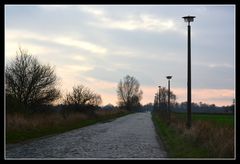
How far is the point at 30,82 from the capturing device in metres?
43.2

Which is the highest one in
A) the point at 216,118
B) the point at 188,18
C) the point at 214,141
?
the point at 188,18

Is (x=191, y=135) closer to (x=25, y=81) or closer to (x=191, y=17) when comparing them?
(x=191, y=17)

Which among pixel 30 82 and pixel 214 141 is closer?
pixel 214 141

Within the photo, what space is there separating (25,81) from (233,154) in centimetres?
3084

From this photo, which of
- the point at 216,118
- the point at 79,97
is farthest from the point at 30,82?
the point at 216,118

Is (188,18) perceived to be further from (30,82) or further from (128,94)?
(128,94)

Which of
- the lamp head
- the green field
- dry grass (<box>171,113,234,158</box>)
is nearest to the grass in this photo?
the green field

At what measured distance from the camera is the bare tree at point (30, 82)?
42281 mm

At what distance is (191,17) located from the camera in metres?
28.0

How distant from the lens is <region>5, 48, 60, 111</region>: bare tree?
42.3 meters

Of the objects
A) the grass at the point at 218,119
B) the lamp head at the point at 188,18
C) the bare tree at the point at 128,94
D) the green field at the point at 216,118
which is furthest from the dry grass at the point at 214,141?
the bare tree at the point at 128,94

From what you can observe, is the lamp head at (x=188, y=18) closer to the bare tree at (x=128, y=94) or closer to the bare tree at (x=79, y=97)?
the bare tree at (x=79, y=97)
